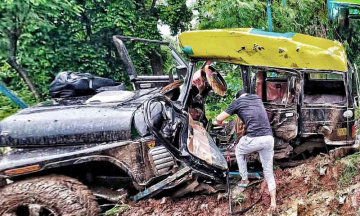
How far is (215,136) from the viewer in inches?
234

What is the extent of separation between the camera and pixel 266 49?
4754mm

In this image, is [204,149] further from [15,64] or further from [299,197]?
[15,64]

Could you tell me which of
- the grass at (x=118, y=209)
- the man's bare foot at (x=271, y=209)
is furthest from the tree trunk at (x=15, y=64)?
the man's bare foot at (x=271, y=209)

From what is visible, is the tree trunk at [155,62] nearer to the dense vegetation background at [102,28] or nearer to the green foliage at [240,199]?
the dense vegetation background at [102,28]

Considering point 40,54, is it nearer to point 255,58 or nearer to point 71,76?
point 71,76

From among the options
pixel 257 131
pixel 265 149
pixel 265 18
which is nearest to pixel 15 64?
pixel 257 131

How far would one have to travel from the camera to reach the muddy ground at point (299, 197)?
12.5 ft

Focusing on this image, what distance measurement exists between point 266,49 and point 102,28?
21.0 feet

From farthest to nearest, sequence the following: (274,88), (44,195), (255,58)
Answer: (274,88) → (255,58) → (44,195)

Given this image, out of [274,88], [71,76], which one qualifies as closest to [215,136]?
[274,88]

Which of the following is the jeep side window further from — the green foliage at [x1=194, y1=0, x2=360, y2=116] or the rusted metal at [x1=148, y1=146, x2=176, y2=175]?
the rusted metal at [x1=148, y1=146, x2=176, y2=175]

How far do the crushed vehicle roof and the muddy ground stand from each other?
1.47 meters

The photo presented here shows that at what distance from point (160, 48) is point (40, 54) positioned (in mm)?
3925

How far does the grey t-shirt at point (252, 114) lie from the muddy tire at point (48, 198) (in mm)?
2108
